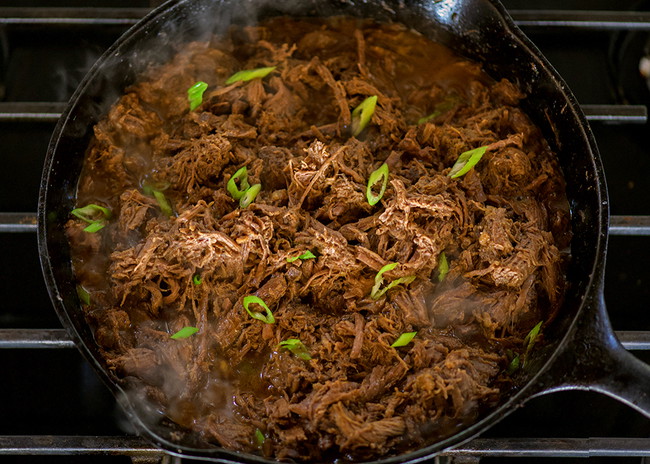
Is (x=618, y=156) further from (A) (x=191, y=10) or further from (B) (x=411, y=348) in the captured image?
(A) (x=191, y=10)

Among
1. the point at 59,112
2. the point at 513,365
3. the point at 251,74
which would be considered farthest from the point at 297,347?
the point at 59,112

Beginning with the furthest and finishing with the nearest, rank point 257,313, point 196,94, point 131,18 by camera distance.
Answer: point 131,18 < point 196,94 < point 257,313

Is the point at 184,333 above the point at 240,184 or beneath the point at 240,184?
beneath

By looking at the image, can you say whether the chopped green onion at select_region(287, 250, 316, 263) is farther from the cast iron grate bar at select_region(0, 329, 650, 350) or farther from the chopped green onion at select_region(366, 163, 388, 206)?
the cast iron grate bar at select_region(0, 329, 650, 350)

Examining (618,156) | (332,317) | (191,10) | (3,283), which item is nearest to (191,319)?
(332,317)

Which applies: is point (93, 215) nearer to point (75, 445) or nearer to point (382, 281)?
point (75, 445)

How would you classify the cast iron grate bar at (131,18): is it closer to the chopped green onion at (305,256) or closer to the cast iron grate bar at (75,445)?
the chopped green onion at (305,256)

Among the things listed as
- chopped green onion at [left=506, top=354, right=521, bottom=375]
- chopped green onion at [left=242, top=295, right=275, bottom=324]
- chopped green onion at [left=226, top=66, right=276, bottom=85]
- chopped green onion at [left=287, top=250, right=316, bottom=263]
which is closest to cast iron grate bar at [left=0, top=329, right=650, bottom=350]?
chopped green onion at [left=506, top=354, right=521, bottom=375]
